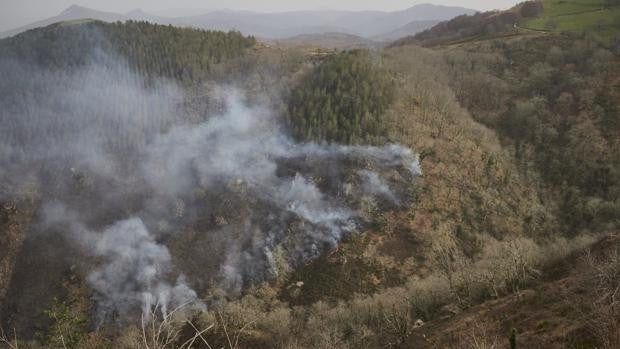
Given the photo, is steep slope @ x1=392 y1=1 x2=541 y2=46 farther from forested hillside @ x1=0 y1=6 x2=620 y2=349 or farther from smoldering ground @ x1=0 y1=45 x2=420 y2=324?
smoldering ground @ x1=0 y1=45 x2=420 y2=324

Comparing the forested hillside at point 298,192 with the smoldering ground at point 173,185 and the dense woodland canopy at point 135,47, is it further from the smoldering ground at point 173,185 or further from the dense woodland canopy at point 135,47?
the dense woodland canopy at point 135,47

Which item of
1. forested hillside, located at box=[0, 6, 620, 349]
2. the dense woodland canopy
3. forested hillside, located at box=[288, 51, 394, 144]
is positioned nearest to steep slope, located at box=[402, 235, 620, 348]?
forested hillside, located at box=[0, 6, 620, 349]

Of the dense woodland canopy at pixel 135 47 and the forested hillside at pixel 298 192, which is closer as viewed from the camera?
the forested hillside at pixel 298 192

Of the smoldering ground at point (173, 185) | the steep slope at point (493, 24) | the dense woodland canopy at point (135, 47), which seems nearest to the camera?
the smoldering ground at point (173, 185)

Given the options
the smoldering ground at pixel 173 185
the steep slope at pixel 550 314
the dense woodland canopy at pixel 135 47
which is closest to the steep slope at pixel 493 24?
the dense woodland canopy at pixel 135 47

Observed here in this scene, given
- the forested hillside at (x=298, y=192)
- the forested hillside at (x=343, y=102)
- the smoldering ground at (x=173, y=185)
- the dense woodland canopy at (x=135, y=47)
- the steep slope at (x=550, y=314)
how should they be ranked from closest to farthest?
the steep slope at (x=550, y=314) → the forested hillside at (x=298, y=192) → the smoldering ground at (x=173, y=185) → the forested hillside at (x=343, y=102) → the dense woodland canopy at (x=135, y=47)

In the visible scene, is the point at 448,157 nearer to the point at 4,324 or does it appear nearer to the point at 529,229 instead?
the point at 529,229

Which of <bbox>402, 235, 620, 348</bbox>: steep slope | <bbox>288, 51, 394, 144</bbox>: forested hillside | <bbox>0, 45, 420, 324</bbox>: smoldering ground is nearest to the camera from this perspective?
<bbox>402, 235, 620, 348</bbox>: steep slope

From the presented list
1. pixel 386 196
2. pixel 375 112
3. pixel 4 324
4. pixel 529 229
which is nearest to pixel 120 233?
pixel 4 324
